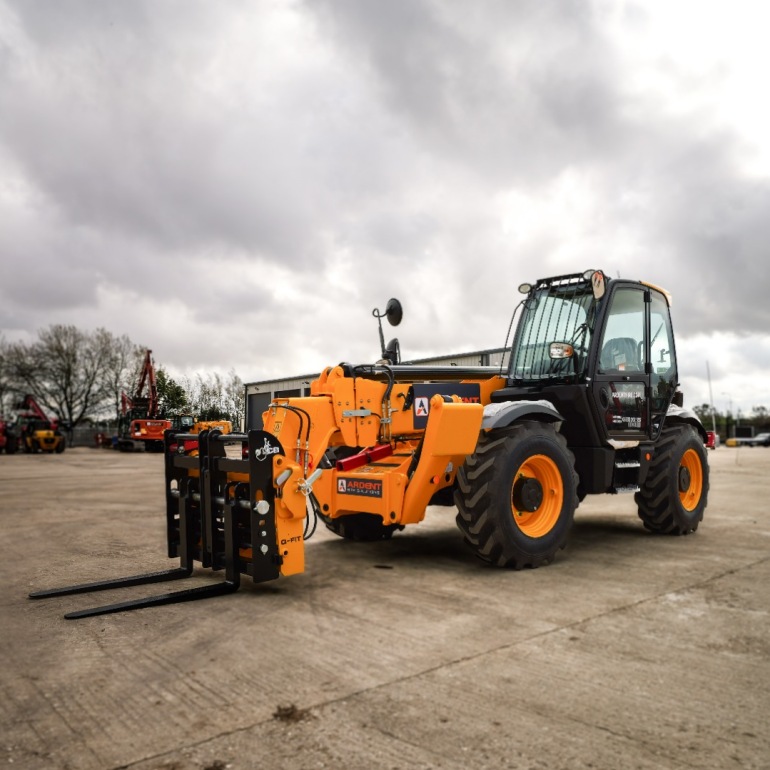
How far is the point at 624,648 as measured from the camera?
3.94 m

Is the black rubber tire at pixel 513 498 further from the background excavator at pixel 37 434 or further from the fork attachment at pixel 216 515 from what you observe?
the background excavator at pixel 37 434

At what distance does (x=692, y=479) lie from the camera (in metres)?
8.33

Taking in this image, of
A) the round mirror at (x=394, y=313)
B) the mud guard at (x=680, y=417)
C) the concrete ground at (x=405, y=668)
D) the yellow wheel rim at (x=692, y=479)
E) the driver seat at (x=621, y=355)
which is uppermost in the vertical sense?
the round mirror at (x=394, y=313)

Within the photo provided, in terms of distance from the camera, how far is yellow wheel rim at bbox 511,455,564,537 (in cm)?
611

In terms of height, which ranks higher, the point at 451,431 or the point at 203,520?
the point at 451,431

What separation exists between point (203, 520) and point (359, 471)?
4.68 feet

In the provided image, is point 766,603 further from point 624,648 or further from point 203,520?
point 203,520

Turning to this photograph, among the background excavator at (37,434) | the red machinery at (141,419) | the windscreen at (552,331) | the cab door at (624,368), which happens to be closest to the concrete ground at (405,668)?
the cab door at (624,368)

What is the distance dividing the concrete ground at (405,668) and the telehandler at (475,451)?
15.8 inches

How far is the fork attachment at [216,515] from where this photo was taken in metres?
4.94

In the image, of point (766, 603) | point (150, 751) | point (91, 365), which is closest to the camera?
point (150, 751)

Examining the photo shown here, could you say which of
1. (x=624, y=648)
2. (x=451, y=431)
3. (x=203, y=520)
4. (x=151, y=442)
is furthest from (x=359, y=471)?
(x=151, y=442)

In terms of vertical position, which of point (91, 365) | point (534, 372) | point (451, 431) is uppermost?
point (91, 365)

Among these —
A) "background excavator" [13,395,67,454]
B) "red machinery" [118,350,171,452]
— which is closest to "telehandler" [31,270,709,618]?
"red machinery" [118,350,171,452]
